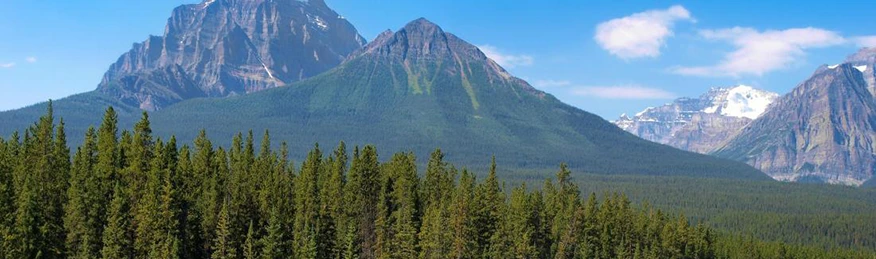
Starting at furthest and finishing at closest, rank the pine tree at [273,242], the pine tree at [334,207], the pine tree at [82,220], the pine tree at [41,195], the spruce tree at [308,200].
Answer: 1. the pine tree at [334,207]
2. the spruce tree at [308,200]
3. the pine tree at [273,242]
4. the pine tree at [82,220]
5. the pine tree at [41,195]

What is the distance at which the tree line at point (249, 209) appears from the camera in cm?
7338

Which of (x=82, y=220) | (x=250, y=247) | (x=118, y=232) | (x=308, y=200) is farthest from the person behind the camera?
(x=308, y=200)

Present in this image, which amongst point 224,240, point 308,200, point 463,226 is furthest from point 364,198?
point 224,240

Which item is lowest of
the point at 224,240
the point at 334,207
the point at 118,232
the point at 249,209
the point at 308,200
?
the point at 224,240

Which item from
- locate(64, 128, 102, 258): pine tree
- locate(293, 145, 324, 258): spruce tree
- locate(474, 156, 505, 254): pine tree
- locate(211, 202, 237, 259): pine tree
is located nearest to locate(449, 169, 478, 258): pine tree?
locate(474, 156, 505, 254): pine tree

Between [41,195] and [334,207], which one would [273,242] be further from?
[41,195]

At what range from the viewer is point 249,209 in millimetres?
89062

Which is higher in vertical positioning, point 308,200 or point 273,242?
point 308,200

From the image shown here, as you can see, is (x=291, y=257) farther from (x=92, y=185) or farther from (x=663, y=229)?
(x=663, y=229)

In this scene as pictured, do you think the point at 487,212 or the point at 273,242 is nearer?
the point at 273,242

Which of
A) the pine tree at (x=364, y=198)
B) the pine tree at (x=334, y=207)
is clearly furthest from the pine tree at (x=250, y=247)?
the pine tree at (x=364, y=198)

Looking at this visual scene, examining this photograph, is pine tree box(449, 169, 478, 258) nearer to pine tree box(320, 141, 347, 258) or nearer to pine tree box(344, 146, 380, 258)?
pine tree box(344, 146, 380, 258)

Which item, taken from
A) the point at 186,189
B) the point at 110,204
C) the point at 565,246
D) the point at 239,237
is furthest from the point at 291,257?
the point at 565,246

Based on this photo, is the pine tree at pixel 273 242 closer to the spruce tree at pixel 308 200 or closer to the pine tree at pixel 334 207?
the spruce tree at pixel 308 200
